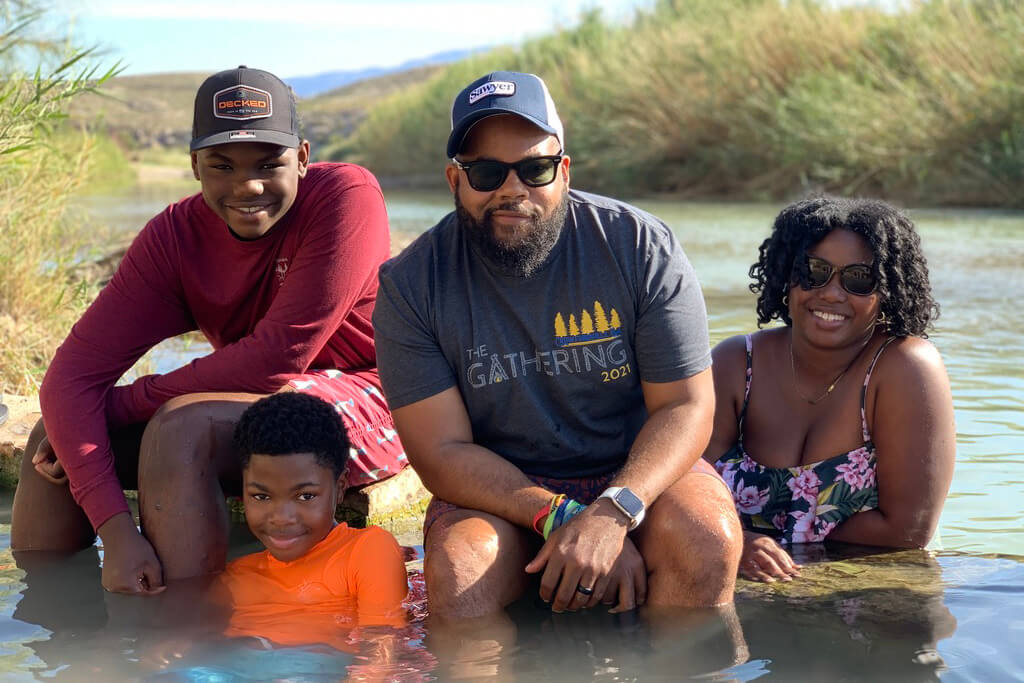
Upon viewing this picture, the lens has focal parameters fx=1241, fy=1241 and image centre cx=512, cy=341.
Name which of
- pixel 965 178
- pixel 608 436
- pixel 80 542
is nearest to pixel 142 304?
pixel 80 542

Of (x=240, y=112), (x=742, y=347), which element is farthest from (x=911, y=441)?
(x=240, y=112)

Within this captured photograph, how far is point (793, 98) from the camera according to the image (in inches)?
677

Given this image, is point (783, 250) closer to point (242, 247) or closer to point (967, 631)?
point (967, 631)

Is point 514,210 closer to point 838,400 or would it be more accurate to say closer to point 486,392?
point 486,392

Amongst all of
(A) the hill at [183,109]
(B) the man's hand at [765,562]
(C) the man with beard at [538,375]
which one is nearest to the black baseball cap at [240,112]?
(C) the man with beard at [538,375]

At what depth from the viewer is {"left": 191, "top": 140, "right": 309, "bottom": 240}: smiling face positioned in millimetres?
3859

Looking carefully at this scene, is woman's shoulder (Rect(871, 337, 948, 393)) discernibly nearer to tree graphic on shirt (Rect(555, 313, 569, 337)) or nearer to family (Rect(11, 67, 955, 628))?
family (Rect(11, 67, 955, 628))

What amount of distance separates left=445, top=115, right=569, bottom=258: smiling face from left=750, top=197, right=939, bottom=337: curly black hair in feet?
3.14

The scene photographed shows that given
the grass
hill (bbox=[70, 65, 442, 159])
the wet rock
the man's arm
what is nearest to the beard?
the man's arm

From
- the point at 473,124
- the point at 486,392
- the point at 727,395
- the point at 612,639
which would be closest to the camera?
the point at 612,639

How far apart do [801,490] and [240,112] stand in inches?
84.3

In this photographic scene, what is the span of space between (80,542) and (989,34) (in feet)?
46.5

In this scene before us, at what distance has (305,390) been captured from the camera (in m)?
3.92

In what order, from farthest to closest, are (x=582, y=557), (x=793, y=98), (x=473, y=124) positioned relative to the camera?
(x=793, y=98), (x=473, y=124), (x=582, y=557)
